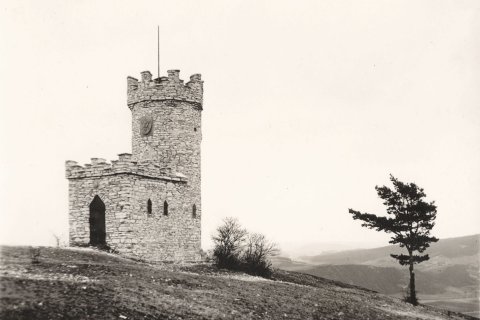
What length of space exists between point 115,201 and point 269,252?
11341 mm

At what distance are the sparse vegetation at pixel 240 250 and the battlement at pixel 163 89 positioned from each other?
8.53 metres

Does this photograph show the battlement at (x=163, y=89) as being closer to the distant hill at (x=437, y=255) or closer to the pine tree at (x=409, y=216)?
the pine tree at (x=409, y=216)

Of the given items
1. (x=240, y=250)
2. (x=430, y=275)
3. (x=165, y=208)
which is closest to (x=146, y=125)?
(x=165, y=208)

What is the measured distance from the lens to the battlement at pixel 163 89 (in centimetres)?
3388

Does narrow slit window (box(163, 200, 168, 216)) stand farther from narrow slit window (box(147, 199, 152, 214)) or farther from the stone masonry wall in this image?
narrow slit window (box(147, 199, 152, 214))

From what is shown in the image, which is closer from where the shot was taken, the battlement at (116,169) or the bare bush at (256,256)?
the battlement at (116,169)

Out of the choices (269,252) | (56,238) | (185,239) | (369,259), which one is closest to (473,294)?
(369,259)

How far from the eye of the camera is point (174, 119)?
3384cm

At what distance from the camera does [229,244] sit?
34.1m

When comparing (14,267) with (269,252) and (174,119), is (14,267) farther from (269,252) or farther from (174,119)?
(269,252)

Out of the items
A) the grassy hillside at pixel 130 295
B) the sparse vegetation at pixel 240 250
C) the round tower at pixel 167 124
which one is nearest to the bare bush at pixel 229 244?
the sparse vegetation at pixel 240 250

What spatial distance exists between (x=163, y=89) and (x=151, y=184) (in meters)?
6.60

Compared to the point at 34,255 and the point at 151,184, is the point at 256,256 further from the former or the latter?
the point at 34,255

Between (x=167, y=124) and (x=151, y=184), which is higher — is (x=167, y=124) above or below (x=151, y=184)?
above
